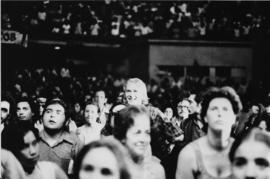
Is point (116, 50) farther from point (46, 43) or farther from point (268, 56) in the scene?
point (268, 56)

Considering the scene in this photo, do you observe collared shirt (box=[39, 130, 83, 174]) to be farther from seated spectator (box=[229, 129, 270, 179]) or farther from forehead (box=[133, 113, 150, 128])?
seated spectator (box=[229, 129, 270, 179])

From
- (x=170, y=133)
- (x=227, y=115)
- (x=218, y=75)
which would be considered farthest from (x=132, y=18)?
(x=227, y=115)

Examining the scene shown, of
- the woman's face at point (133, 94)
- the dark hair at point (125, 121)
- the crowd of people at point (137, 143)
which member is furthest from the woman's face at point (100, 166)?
the woman's face at point (133, 94)

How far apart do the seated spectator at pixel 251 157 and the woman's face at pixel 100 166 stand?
0.69 metres

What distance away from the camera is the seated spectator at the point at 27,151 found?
3.45 metres

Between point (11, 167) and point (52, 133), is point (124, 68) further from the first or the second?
point (11, 167)

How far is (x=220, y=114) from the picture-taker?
339cm

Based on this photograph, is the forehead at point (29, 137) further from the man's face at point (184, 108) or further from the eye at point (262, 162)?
the man's face at point (184, 108)

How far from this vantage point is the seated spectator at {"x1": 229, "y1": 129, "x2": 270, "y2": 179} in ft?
9.78

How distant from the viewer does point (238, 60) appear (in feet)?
52.6

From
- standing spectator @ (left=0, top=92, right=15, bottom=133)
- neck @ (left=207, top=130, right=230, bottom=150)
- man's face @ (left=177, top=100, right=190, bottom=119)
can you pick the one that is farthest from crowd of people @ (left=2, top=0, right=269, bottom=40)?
neck @ (left=207, top=130, right=230, bottom=150)

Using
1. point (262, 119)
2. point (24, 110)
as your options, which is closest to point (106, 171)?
point (262, 119)

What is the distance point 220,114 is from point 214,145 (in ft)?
0.63

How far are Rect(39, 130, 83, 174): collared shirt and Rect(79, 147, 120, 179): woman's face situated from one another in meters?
1.56
